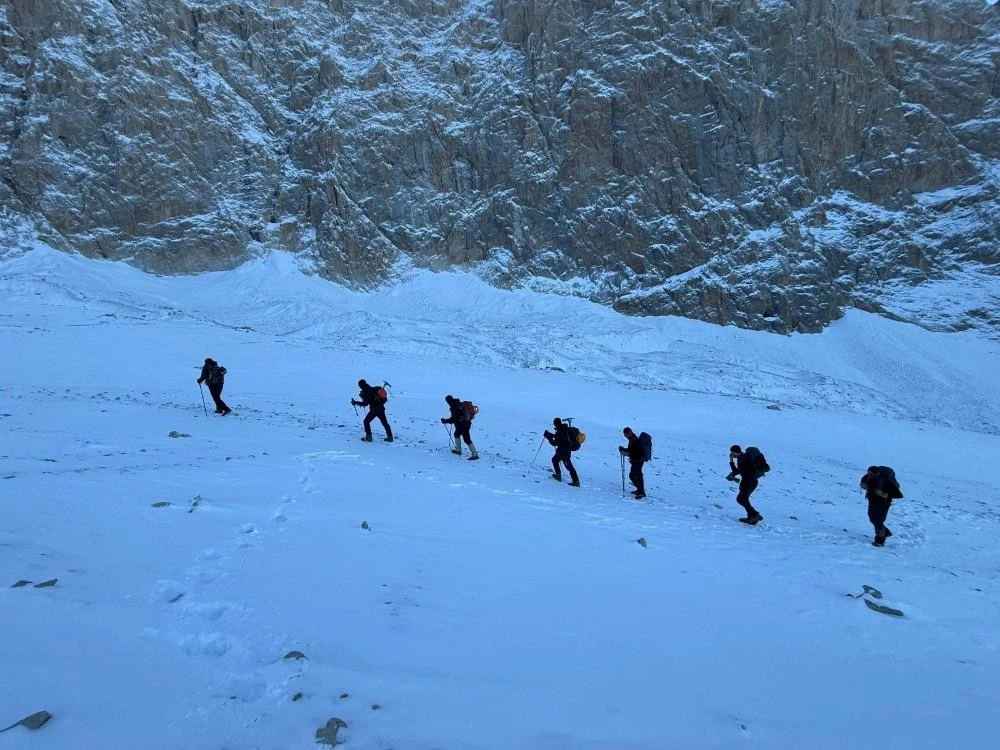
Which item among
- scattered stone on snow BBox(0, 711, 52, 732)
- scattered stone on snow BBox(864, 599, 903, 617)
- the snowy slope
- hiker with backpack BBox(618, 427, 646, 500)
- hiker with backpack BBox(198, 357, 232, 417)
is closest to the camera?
scattered stone on snow BBox(0, 711, 52, 732)

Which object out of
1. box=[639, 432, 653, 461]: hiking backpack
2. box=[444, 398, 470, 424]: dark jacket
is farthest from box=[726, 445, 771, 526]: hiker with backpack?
box=[444, 398, 470, 424]: dark jacket

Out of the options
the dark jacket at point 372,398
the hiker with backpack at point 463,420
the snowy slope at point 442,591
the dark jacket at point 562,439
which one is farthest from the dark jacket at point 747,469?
the dark jacket at point 372,398

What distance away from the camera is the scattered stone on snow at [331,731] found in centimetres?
297

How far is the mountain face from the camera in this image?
54406 mm

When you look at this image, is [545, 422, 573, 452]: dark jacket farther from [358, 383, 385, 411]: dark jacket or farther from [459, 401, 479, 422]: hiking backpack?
[358, 383, 385, 411]: dark jacket

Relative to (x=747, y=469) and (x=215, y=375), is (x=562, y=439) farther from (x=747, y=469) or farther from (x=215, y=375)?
(x=215, y=375)

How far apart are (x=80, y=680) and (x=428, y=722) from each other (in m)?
1.85

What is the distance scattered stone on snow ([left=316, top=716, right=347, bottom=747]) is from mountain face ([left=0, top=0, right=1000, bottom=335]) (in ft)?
174

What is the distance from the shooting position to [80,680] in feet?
10.2

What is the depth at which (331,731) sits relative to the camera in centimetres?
302

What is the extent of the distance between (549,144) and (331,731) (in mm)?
64954

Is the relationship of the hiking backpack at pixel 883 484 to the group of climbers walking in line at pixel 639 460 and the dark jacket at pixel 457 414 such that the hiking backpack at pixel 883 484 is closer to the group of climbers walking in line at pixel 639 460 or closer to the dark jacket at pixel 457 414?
the group of climbers walking in line at pixel 639 460

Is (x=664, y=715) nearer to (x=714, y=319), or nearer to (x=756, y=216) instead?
(x=714, y=319)

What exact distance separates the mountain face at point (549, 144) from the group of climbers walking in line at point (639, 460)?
4342cm
